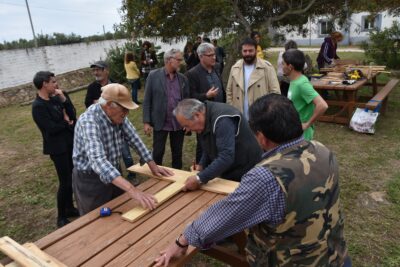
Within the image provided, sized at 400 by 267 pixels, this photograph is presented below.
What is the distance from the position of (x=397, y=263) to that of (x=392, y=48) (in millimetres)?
11165

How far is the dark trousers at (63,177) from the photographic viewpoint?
11.1 feet

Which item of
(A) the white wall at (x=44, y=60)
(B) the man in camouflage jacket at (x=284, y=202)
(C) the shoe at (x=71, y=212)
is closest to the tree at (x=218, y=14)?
(C) the shoe at (x=71, y=212)

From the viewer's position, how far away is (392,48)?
1179 centimetres

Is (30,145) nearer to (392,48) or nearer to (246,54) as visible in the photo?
(246,54)

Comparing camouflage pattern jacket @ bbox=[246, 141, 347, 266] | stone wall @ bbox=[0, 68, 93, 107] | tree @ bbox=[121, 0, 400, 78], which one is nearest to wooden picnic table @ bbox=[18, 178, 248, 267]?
camouflage pattern jacket @ bbox=[246, 141, 347, 266]

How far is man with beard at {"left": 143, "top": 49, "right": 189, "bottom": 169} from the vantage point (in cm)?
387

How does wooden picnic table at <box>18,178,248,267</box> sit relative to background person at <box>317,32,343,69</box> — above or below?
below

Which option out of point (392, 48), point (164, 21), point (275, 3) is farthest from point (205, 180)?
point (392, 48)

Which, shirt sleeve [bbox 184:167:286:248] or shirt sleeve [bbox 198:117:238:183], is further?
shirt sleeve [bbox 198:117:238:183]

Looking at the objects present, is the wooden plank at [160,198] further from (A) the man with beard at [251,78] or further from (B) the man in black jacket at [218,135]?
A: (A) the man with beard at [251,78]

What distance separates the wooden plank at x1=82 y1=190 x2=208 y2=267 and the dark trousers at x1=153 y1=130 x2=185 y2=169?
1.73m

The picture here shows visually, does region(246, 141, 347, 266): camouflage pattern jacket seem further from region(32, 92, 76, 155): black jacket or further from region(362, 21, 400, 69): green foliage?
region(362, 21, 400, 69): green foliage

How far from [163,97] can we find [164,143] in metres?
0.55

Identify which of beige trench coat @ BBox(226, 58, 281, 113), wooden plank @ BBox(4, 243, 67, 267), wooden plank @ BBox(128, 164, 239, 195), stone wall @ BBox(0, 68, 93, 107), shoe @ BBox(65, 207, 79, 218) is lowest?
shoe @ BBox(65, 207, 79, 218)
